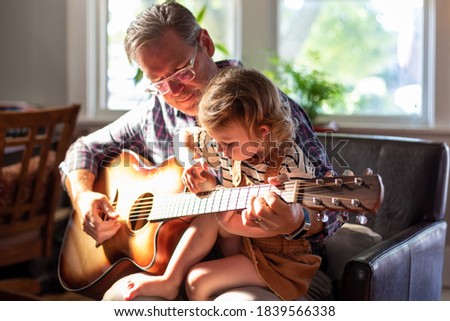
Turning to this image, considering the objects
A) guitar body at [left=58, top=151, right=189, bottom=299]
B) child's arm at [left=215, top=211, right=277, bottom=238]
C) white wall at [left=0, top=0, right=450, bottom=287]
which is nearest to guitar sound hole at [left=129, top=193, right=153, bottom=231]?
guitar body at [left=58, top=151, right=189, bottom=299]

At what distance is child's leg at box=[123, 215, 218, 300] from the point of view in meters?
0.89

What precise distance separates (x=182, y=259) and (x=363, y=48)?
1.43ft

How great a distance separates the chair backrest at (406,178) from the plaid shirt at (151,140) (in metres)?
0.14

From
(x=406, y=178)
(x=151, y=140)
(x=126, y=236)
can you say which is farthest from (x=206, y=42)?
(x=406, y=178)

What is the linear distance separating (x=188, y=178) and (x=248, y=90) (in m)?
0.15

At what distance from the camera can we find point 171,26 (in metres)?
0.90

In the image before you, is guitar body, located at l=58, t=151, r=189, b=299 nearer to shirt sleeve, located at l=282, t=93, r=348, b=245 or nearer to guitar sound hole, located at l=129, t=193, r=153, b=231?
guitar sound hole, located at l=129, t=193, r=153, b=231

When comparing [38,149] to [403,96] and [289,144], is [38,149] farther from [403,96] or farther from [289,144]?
Answer: [403,96]

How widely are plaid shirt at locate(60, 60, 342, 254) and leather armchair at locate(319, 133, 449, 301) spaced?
4 cm

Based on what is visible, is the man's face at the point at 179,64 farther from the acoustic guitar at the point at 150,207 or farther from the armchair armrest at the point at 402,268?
the armchair armrest at the point at 402,268

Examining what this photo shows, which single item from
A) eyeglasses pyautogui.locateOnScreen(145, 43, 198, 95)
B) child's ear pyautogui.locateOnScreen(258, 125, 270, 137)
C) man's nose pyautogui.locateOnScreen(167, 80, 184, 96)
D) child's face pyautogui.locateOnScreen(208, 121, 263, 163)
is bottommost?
child's face pyautogui.locateOnScreen(208, 121, 263, 163)

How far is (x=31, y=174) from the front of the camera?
1057 millimetres

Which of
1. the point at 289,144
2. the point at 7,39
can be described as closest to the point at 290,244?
the point at 289,144
